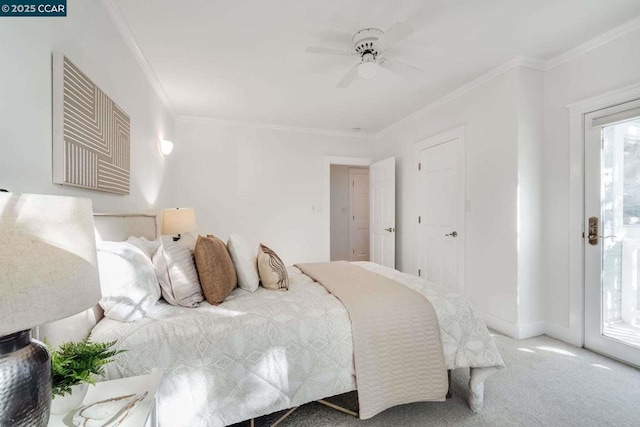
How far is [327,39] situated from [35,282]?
2.34 m

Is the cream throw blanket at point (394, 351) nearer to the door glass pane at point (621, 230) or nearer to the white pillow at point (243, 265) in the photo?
the white pillow at point (243, 265)

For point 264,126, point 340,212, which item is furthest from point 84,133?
point 340,212

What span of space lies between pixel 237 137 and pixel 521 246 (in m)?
3.79

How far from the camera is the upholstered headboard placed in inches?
41.4

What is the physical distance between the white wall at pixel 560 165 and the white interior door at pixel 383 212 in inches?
75.0

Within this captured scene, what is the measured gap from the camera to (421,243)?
3.86 meters

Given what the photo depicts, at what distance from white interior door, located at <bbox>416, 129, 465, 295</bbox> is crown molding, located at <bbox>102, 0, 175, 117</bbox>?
125 inches

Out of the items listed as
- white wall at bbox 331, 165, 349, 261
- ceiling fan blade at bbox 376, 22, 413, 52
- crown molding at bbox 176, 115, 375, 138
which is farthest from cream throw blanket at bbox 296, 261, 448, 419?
white wall at bbox 331, 165, 349, 261

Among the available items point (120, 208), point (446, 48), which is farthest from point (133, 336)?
point (446, 48)

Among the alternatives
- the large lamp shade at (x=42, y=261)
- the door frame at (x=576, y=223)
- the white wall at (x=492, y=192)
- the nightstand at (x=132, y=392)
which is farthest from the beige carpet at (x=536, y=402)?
the large lamp shade at (x=42, y=261)

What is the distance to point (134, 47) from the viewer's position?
229 centimetres

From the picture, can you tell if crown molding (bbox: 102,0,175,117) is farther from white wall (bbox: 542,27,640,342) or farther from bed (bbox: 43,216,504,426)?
white wall (bbox: 542,27,640,342)

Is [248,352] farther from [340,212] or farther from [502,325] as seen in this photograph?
[340,212]

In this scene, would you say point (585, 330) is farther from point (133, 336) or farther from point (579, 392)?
point (133, 336)
